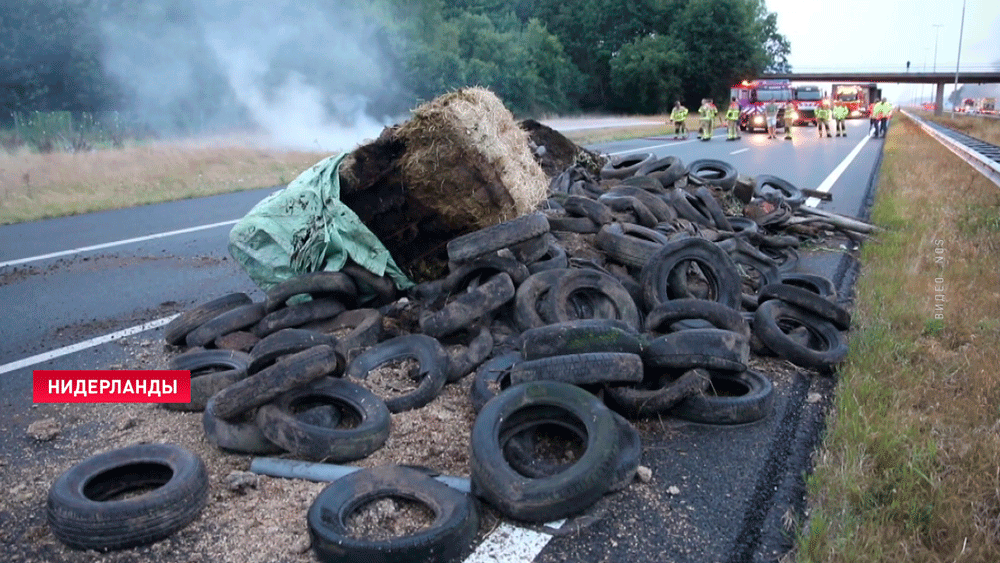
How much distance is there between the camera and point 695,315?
5500 millimetres

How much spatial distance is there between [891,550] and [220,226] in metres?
10.1

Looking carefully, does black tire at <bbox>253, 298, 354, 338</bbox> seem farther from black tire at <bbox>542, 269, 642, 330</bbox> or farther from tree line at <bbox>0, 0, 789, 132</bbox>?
tree line at <bbox>0, 0, 789, 132</bbox>

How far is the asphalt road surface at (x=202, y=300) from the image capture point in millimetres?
3373

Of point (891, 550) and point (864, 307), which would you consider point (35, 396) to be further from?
point (864, 307)

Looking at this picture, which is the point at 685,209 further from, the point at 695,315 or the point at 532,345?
the point at 532,345

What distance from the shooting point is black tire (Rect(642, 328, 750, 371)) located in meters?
4.69

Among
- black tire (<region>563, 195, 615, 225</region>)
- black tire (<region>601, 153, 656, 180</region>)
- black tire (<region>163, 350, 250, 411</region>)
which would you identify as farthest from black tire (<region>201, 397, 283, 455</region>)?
black tire (<region>601, 153, 656, 180</region>)

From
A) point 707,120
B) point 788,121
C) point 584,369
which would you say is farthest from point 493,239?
point 788,121

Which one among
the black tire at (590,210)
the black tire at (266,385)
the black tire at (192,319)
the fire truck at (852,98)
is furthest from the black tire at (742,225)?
the fire truck at (852,98)

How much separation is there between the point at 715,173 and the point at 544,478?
886 cm

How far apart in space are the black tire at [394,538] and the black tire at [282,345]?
1081 mm

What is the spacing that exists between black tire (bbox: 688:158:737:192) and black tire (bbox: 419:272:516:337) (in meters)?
5.83

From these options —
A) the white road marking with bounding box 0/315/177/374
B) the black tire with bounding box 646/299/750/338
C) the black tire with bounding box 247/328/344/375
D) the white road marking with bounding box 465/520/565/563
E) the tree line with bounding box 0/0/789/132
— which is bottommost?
the white road marking with bounding box 465/520/565/563

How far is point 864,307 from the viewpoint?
21.8 ft
